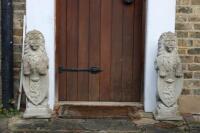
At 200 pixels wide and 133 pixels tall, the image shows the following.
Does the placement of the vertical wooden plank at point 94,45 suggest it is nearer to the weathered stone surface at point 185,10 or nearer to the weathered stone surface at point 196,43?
the weathered stone surface at point 185,10

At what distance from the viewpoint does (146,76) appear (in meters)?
7.83

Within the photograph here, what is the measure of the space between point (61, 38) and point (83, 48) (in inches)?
13.8

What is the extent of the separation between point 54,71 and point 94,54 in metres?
0.68

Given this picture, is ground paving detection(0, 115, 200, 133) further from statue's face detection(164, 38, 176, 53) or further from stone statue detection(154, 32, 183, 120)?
statue's face detection(164, 38, 176, 53)

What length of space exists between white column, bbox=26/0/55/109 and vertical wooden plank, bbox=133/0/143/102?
4.04ft

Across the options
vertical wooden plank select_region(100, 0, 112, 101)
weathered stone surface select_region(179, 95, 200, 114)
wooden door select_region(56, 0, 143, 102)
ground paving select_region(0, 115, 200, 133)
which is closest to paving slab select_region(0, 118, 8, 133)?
ground paving select_region(0, 115, 200, 133)

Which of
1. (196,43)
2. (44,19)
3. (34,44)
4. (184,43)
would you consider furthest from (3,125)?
(196,43)

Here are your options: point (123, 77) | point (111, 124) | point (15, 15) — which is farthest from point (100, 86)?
point (15, 15)

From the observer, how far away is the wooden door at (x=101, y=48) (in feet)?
26.5

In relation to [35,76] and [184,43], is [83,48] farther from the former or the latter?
[184,43]

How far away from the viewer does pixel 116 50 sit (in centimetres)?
816

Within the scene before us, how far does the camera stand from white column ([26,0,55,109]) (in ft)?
25.1

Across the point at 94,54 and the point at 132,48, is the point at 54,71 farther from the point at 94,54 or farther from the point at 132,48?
the point at 132,48

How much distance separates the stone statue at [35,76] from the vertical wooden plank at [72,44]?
775 millimetres
